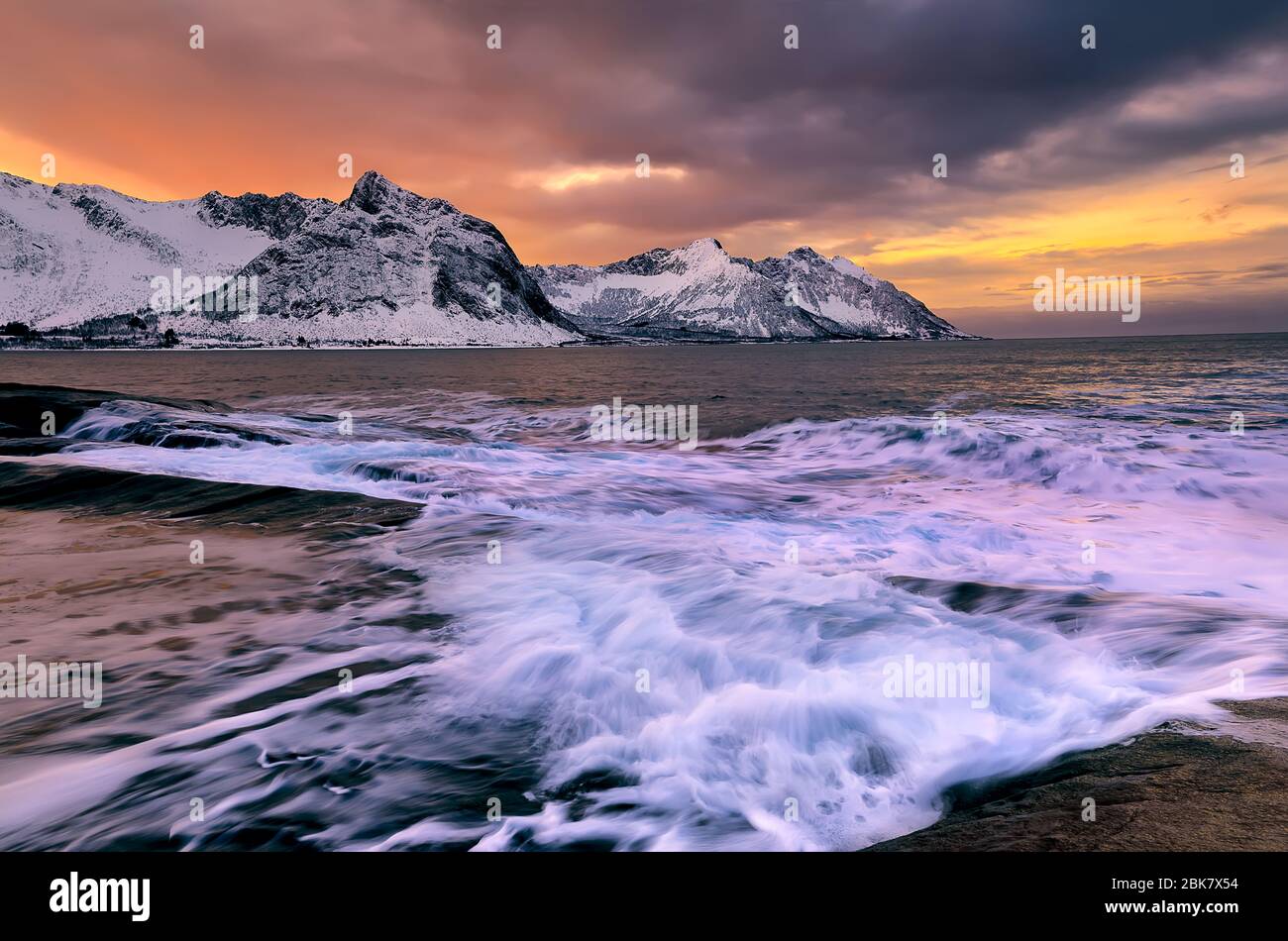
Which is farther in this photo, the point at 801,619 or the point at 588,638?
the point at 801,619

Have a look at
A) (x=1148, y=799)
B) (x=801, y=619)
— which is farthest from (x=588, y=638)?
(x=1148, y=799)

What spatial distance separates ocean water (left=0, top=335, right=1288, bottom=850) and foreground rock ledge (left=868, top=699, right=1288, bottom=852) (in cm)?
34

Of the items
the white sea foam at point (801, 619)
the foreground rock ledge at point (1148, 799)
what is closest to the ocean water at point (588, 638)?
the white sea foam at point (801, 619)

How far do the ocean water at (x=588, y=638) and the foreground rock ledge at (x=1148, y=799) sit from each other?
1.12ft

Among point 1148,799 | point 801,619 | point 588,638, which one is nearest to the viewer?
point 1148,799

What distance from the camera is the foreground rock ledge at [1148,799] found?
310cm

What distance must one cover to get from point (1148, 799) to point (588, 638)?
4880mm

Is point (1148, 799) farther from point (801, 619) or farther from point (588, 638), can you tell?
point (588, 638)

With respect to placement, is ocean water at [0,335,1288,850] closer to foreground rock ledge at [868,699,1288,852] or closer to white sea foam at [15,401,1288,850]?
white sea foam at [15,401,1288,850]

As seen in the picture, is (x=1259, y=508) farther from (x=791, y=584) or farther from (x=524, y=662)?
(x=524, y=662)

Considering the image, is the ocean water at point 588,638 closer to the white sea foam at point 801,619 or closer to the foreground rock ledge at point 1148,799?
the white sea foam at point 801,619

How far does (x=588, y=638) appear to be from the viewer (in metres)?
7.14

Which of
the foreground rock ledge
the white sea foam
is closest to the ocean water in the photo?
the white sea foam
